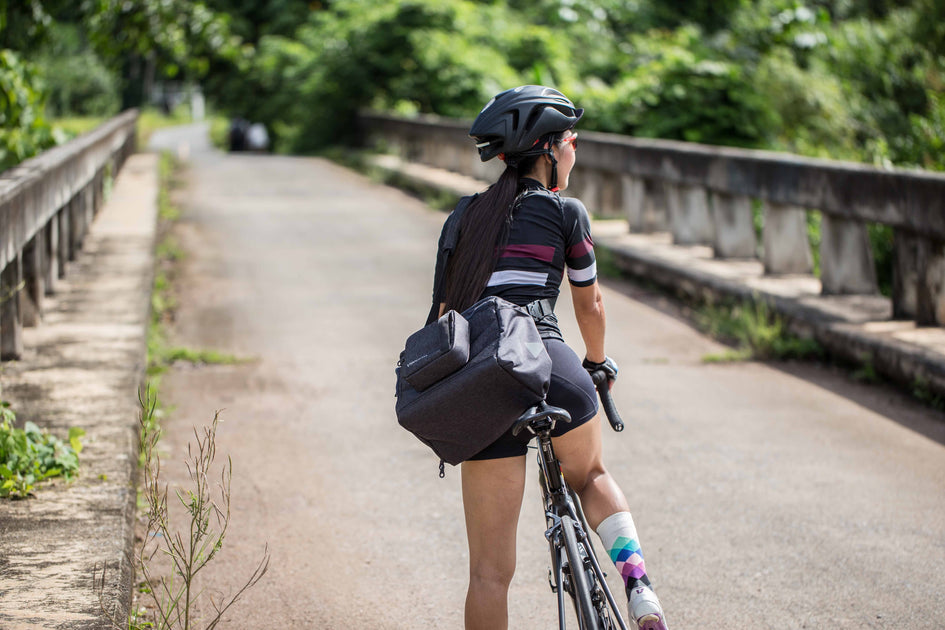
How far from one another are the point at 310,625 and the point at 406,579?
0.52 meters

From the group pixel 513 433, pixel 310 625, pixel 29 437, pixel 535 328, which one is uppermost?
pixel 535 328

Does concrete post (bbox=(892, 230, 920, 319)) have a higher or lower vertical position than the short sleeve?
A: lower

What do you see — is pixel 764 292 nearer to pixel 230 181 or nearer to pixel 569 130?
pixel 569 130

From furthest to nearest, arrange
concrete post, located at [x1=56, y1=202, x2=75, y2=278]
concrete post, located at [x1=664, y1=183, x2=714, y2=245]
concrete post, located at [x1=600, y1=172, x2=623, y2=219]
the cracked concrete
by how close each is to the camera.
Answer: concrete post, located at [x1=600, y1=172, x2=623, y2=219] → concrete post, located at [x1=664, y1=183, x2=714, y2=245] → concrete post, located at [x1=56, y1=202, x2=75, y2=278] → the cracked concrete

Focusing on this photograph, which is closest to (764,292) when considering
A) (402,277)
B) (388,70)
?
(402,277)

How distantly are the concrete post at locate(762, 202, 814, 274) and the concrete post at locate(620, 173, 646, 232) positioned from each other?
2.96 meters

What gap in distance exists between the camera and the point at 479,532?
3.31 m

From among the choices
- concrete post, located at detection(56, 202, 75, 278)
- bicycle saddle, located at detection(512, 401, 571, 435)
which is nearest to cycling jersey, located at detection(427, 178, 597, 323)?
bicycle saddle, located at detection(512, 401, 571, 435)

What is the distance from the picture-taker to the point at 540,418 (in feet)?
10.2

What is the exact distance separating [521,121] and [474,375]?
2.57ft

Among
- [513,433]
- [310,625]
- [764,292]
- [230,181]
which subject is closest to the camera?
[513,433]

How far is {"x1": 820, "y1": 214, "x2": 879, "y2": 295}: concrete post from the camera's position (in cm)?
859

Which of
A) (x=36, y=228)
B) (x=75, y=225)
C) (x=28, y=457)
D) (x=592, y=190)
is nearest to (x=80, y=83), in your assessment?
(x=592, y=190)

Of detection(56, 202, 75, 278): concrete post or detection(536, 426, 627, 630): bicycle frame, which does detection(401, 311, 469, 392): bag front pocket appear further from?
detection(56, 202, 75, 278): concrete post
